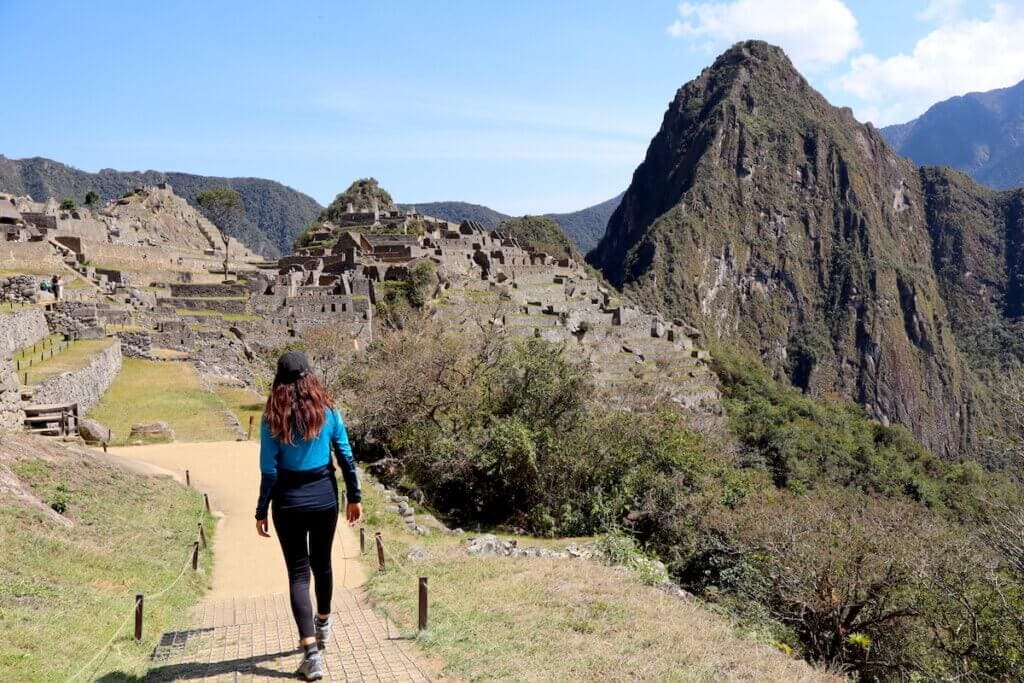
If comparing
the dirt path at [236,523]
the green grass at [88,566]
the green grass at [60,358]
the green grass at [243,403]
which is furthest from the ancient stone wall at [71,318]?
the green grass at [88,566]

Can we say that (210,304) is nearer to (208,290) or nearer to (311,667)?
(208,290)

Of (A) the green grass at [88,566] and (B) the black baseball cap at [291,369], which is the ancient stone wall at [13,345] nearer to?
(A) the green grass at [88,566]

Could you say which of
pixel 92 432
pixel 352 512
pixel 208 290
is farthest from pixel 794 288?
pixel 352 512

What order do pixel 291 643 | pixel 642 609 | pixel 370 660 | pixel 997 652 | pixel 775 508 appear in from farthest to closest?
1. pixel 775 508
2. pixel 997 652
3. pixel 642 609
4. pixel 291 643
5. pixel 370 660

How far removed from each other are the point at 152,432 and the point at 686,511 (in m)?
14.0

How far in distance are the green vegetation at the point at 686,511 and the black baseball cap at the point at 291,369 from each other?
8786 millimetres

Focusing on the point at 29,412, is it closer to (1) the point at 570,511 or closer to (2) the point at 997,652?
(1) the point at 570,511

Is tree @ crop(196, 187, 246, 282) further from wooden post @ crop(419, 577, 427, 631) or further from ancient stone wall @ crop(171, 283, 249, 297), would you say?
wooden post @ crop(419, 577, 427, 631)

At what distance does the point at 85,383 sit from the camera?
19.0 metres

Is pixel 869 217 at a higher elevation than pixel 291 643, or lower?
higher

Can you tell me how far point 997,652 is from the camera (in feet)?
39.1

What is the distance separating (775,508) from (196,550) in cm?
1336

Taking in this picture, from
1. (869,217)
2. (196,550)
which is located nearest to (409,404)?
(196,550)

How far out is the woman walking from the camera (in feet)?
15.6
